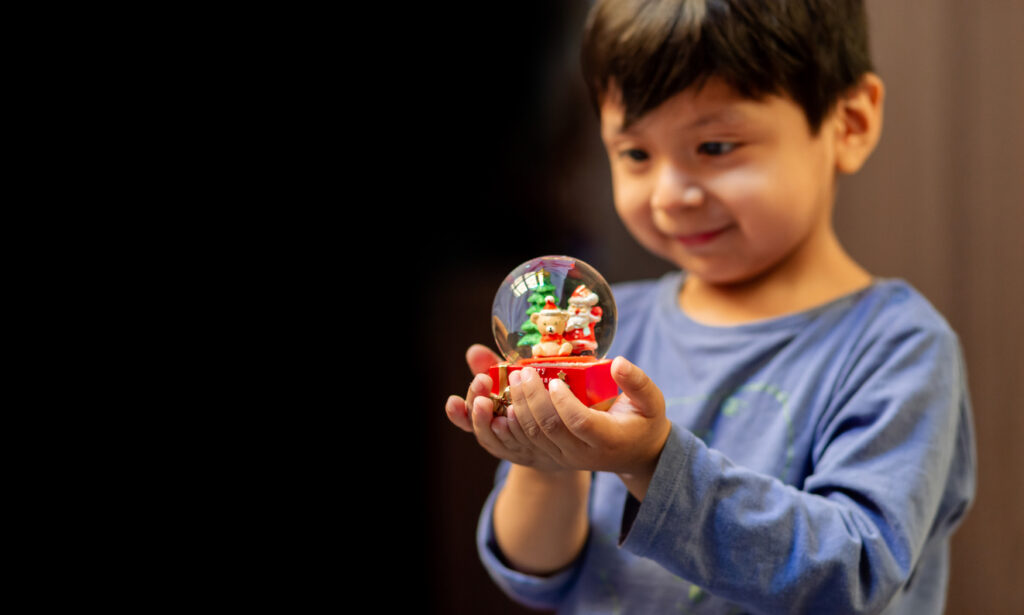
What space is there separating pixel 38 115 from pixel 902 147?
1.00 m

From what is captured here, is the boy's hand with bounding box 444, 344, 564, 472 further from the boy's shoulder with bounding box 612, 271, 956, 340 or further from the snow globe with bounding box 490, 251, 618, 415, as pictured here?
the boy's shoulder with bounding box 612, 271, 956, 340

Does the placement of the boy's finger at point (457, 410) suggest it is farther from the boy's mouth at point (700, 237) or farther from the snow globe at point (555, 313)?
the boy's mouth at point (700, 237)

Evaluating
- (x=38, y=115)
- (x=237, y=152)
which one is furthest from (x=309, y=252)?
(x=38, y=115)

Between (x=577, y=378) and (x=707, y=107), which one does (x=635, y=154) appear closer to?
(x=707, y=107)

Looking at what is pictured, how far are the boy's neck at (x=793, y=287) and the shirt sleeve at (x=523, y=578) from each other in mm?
259

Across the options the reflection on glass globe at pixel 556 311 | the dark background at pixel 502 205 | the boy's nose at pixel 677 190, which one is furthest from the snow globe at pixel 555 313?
the dark background at pixel 502 205

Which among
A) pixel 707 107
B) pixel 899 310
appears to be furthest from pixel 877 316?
pixel 707 107

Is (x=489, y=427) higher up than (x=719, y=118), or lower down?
lower down

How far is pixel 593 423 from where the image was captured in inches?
17.9

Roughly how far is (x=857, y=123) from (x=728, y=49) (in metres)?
0.17

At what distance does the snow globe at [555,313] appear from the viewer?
0.55 m

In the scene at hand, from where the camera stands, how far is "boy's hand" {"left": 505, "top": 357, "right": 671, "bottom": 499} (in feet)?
1.48

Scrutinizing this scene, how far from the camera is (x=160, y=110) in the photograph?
38.3 inches

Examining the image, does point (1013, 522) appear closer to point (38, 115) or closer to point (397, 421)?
point (397, 421)
